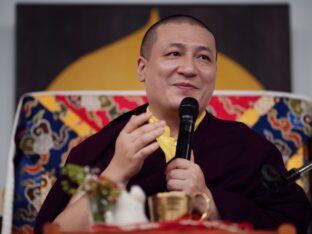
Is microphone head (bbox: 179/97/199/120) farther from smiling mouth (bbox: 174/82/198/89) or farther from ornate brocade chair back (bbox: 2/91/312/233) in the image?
ornate brocade chair back (bbox: 2/91/312/233)

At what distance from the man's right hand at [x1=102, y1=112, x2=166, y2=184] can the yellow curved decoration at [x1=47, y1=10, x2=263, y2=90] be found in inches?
84.4

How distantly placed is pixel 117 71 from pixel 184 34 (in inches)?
73.6

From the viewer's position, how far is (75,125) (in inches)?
127

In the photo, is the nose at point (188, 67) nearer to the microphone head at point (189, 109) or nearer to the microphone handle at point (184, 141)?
the microphone head at point (189, 109)

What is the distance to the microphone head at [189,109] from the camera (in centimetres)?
214

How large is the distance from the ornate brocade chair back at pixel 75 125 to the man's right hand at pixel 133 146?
3.20 feet

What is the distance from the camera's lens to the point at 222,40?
4.35 meters

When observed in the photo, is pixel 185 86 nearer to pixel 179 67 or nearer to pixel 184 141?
pixel 179 67

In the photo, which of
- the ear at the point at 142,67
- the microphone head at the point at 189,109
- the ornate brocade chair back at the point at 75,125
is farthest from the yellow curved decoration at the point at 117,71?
the microphone head at the point at 189,109

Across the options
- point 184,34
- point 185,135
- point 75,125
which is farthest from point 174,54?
point 75,125

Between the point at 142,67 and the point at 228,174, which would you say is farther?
the point at 142,67

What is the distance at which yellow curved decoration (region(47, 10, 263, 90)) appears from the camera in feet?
14.1

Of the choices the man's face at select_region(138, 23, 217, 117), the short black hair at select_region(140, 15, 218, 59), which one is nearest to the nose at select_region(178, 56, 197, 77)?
the man's face at select_region(138, 23, 217, 117)

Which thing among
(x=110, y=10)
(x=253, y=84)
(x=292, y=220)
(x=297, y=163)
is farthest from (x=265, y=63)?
(x=292, y=220)
